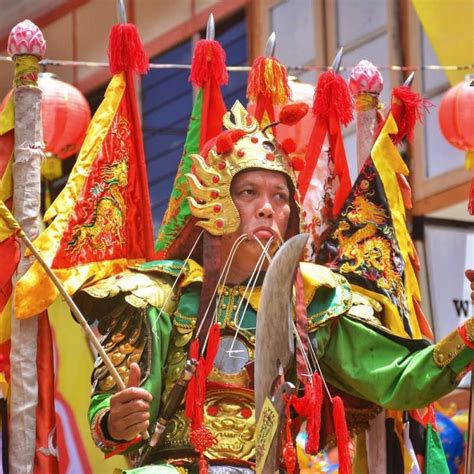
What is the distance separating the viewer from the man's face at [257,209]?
748 cm

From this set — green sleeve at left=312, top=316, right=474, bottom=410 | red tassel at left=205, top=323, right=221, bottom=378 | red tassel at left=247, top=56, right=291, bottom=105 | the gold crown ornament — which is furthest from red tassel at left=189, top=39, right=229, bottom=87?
red tassel at left=205, top=323, right=221, bottom=378

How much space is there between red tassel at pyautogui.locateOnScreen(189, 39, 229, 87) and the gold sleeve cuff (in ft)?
4.98

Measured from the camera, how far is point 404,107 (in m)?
7.95

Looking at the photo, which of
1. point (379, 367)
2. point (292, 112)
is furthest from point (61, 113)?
point (379, 367)

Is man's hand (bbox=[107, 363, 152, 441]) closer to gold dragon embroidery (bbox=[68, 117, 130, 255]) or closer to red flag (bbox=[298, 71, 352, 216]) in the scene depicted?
gold dragon embroidery (bbox=[68, 117, 130, 255])

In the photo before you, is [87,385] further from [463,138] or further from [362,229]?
[463,138]

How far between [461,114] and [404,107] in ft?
7.32

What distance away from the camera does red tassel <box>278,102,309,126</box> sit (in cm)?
760

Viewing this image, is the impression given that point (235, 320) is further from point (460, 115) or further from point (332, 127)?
point (460, 115)

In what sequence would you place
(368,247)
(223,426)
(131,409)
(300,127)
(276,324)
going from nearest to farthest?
(276,324)
(131,409)
(223,426)
(368,247)
(300,127)

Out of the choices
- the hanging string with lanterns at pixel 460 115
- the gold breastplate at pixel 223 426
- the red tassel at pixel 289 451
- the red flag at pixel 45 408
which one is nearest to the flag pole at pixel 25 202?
the red flag at pixel 45 408

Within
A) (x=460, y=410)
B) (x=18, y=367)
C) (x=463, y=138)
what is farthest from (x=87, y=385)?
(x=460, y=410)

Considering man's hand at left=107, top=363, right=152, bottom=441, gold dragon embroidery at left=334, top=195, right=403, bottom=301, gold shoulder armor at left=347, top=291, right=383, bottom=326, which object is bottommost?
man's hand at left=107, top=363, right=152, bottom=441

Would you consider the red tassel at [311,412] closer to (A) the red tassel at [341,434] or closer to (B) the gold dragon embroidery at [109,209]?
(A) the red tassel at [341,434]
